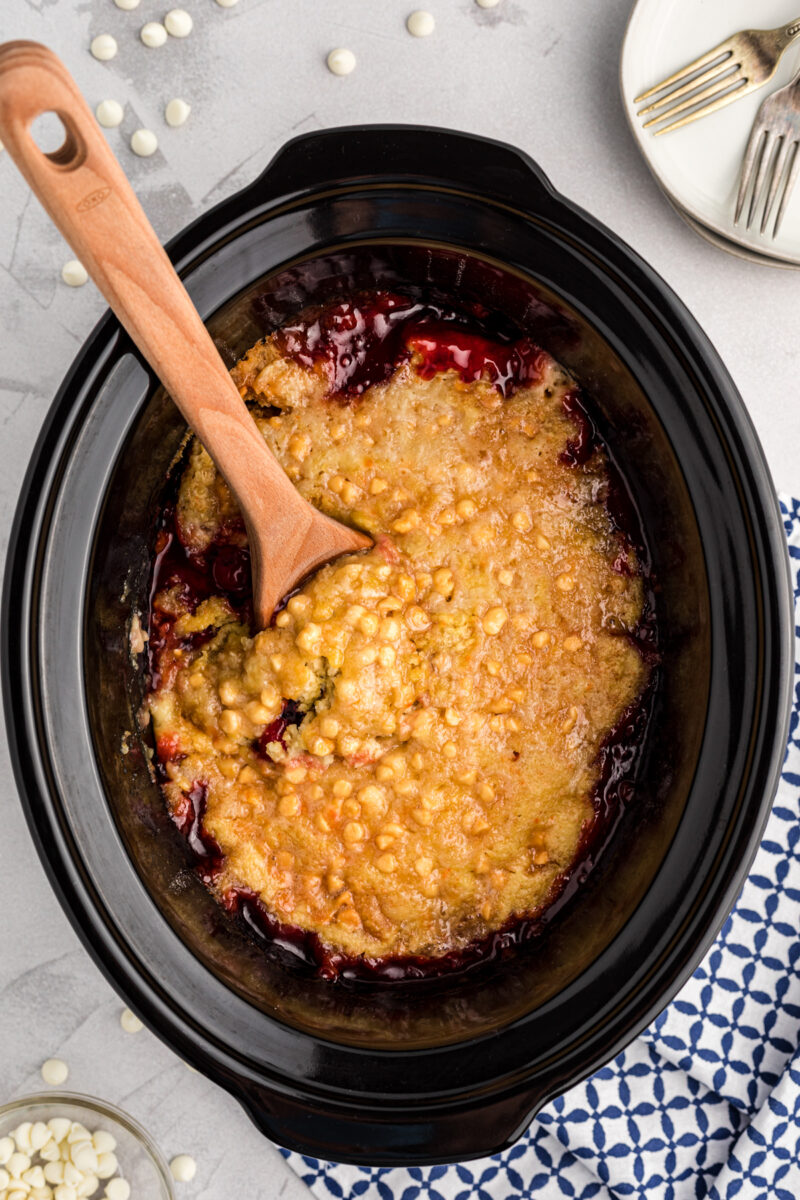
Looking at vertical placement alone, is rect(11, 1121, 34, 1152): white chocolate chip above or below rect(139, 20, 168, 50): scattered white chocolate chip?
below

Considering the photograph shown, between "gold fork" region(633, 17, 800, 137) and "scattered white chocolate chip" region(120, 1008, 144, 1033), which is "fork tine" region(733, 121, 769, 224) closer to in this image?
"gold fork" region(633, 17, 800, 137)

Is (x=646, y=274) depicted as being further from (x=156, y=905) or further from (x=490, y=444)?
(x=156, y=905)

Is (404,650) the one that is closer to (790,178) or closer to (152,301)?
(152,301)

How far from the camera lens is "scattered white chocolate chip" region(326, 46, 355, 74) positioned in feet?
6.04

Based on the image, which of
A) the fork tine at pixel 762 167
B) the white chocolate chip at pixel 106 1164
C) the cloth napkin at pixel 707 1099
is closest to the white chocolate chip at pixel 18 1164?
the white chocolate chip at pixel 106 1164

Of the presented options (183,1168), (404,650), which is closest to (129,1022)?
(183,1168)

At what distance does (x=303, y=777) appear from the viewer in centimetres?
168

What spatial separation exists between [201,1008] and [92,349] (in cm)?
106

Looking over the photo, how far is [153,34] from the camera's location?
1.85m

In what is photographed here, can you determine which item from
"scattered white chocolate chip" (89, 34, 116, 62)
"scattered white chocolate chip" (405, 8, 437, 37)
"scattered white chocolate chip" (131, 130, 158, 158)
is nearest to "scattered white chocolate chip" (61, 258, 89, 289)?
"scattered white chocolate chip" (131, 130, 158, 158)

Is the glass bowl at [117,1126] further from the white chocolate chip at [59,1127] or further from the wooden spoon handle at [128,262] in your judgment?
the wooden spoon handle at [128,262]

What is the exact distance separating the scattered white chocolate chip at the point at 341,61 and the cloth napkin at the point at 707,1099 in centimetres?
116

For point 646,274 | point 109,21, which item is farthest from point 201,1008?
point 109,21

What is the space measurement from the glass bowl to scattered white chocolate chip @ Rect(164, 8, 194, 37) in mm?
2036
